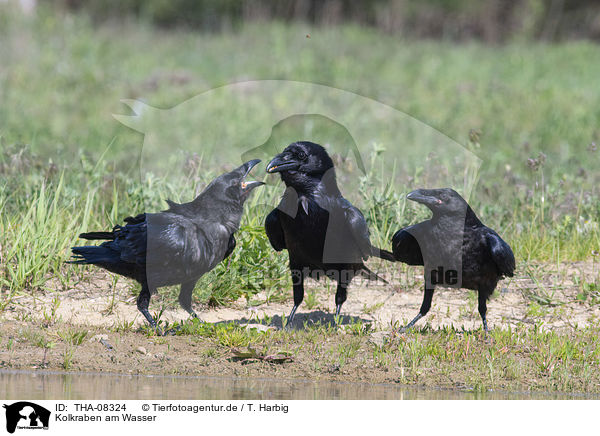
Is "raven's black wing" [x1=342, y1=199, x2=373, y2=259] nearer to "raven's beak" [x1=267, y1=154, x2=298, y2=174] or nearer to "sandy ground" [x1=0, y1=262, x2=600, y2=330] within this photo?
"raven's beak" [x1=267, y1=154, x2=298, y2=174]

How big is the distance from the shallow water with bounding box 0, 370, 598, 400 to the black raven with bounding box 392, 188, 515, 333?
98cm

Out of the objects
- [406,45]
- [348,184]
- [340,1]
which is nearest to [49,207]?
[348,184]

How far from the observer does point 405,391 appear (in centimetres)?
507

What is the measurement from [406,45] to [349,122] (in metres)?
12.4

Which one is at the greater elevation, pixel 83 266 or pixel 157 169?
pixel 157 169

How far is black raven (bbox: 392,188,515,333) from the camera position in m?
5.71

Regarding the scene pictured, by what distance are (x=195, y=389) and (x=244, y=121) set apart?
11439 mm

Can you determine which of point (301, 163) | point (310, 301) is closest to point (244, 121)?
point (310, 301)

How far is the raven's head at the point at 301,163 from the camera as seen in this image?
566cm

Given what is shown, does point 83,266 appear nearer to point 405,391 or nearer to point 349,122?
point 405,391

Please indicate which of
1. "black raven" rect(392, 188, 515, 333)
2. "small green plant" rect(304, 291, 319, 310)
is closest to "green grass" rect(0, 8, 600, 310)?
"small green plant" rect(304, 291, 319, 310)

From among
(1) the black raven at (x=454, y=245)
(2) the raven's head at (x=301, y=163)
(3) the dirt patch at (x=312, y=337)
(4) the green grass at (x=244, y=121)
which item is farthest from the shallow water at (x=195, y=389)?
(4) the green grass at (x=244, y=121)

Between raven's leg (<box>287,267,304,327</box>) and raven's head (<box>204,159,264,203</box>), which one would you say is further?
raven's leg (<box>287,267,304,327</box>)

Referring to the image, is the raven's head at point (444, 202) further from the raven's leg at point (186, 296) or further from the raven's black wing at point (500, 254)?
the raven's leg at point (186, 296)
